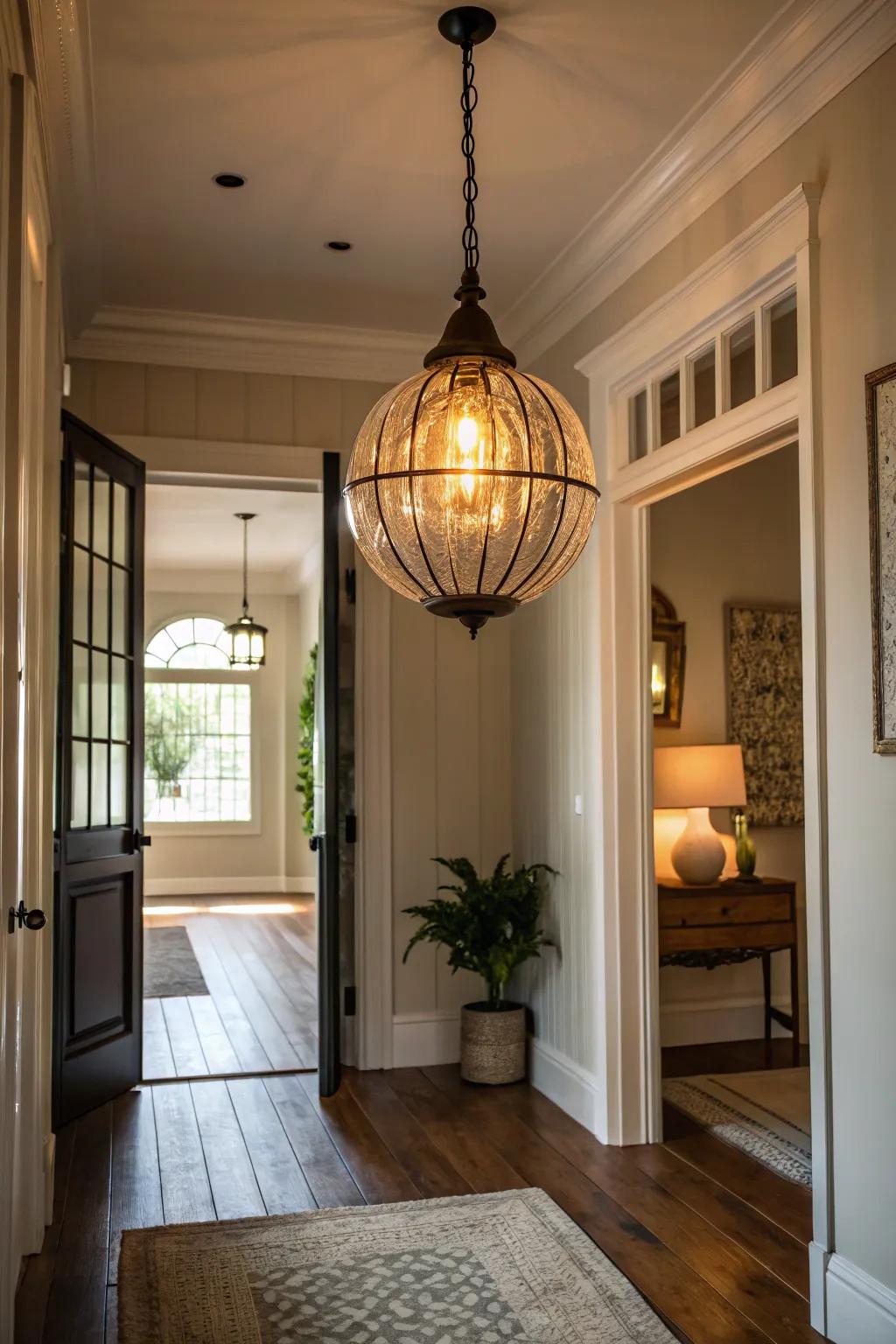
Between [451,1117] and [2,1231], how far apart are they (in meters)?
2.13

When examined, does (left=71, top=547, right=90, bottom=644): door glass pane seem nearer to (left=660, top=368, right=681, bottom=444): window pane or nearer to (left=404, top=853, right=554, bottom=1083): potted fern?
(left=404, top=853, right=554, bottom=1083): potted fern

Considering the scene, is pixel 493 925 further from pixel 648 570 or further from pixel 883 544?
pixel 883 544

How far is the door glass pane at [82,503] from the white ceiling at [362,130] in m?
0.72

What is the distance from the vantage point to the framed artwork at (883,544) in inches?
104

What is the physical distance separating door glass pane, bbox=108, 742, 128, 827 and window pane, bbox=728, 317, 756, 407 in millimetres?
2751

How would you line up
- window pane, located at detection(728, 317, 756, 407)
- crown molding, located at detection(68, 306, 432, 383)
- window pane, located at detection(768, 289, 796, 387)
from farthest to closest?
crown molding, located at detection(68, 306, 432, 383) < window pane, located at detection(728, 317, 756, 407) < window pane, located at detection(768, 289, 796, 387)

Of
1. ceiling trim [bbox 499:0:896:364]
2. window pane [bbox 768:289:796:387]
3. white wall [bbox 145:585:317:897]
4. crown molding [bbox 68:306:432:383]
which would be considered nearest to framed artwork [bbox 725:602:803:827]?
ceiling trim [bbox 499:0:896:364]

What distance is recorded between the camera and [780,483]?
5859mm

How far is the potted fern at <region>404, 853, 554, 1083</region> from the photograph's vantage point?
4766 mm

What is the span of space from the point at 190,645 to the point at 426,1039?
281 inches

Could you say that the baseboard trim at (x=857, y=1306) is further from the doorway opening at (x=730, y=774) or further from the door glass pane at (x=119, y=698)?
the door glass pane at (x=119, y=698)

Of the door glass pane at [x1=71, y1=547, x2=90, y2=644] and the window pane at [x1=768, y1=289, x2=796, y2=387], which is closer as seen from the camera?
the window pane at [x1=768, y1=289, x2=796, y2=387]

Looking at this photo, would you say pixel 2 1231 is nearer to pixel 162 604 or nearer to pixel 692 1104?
pixel 692 1104

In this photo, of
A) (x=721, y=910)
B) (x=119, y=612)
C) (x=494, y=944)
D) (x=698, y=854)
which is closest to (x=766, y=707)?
(x=698, y=854)
